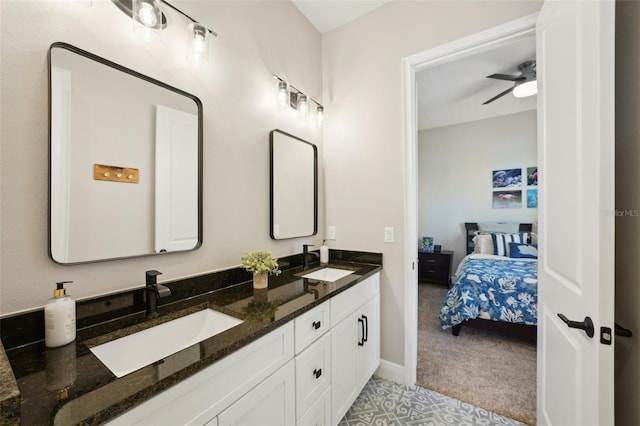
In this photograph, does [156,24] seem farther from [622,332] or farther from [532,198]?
[532,198]

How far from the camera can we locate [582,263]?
0.94 m

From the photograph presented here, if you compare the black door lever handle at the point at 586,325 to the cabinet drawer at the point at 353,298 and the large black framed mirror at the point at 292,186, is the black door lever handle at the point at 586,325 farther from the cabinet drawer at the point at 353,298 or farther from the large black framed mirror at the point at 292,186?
the large black framed mirror at the point at 292,186

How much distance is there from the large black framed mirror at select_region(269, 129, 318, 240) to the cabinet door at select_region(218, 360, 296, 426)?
0.93 m

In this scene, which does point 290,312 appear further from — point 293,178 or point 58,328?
point 293,178

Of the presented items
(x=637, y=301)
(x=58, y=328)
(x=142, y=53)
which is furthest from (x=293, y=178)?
(x=637, y=301)

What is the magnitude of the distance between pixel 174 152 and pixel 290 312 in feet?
A: 3.07

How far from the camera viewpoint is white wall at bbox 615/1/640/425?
2.95 feet

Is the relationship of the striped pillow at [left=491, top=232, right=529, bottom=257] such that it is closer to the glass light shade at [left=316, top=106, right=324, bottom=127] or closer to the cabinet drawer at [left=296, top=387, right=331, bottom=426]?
the glass light shade at [left=316, top=106, right=324, bottom=127]

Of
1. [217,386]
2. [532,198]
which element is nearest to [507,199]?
[532,198]

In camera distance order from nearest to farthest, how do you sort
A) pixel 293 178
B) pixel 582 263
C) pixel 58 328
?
1. pixel 58 328
2. pixel 582 263
3. pixel 293 178

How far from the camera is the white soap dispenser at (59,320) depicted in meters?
0.82

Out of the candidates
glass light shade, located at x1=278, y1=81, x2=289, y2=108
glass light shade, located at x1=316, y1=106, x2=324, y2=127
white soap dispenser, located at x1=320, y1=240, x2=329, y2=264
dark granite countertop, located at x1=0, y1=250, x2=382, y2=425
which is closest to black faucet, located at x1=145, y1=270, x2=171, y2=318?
dark granite countertop, located at x1=0, y1=250, x2=382, y2=425

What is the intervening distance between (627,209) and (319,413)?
5.07 feet

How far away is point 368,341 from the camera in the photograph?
71.6 inches
